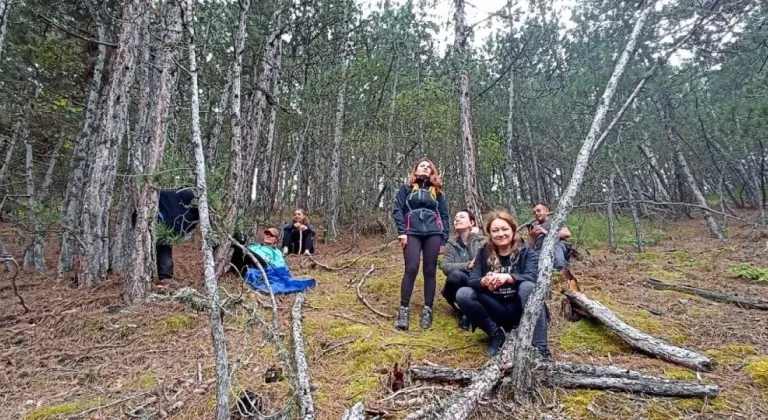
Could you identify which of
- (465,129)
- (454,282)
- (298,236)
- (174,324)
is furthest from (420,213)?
(298,236)

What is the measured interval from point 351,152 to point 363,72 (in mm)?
2436

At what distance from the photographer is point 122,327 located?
3.84m

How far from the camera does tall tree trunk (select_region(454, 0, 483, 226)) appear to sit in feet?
22.2

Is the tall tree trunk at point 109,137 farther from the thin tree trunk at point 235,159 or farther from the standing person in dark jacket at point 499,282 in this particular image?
the standing person in dark jacket at point 499,282

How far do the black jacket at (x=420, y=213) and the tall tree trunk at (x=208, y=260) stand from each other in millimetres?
2282

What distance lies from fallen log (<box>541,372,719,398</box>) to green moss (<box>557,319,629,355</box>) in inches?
31.7

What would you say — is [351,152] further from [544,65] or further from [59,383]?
[544,65]

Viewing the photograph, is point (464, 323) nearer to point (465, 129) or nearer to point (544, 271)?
point (544, 271)

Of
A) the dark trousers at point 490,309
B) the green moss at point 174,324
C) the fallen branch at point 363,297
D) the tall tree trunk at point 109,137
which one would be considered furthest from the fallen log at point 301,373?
the tall tree trunk at point 109,137

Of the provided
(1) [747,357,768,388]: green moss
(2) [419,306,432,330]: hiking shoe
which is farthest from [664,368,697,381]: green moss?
(2) [419,306,432,330]: hiking shoe

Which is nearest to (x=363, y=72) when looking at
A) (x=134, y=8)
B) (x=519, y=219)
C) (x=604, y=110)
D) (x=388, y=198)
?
(x=388, y=198)

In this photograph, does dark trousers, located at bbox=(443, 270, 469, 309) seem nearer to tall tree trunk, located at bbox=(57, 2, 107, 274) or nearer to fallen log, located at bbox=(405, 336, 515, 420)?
fallen log, located at bbox=(405, 336, 515, 420)

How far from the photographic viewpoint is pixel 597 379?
8.93 ft

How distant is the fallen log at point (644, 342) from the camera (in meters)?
2.99
